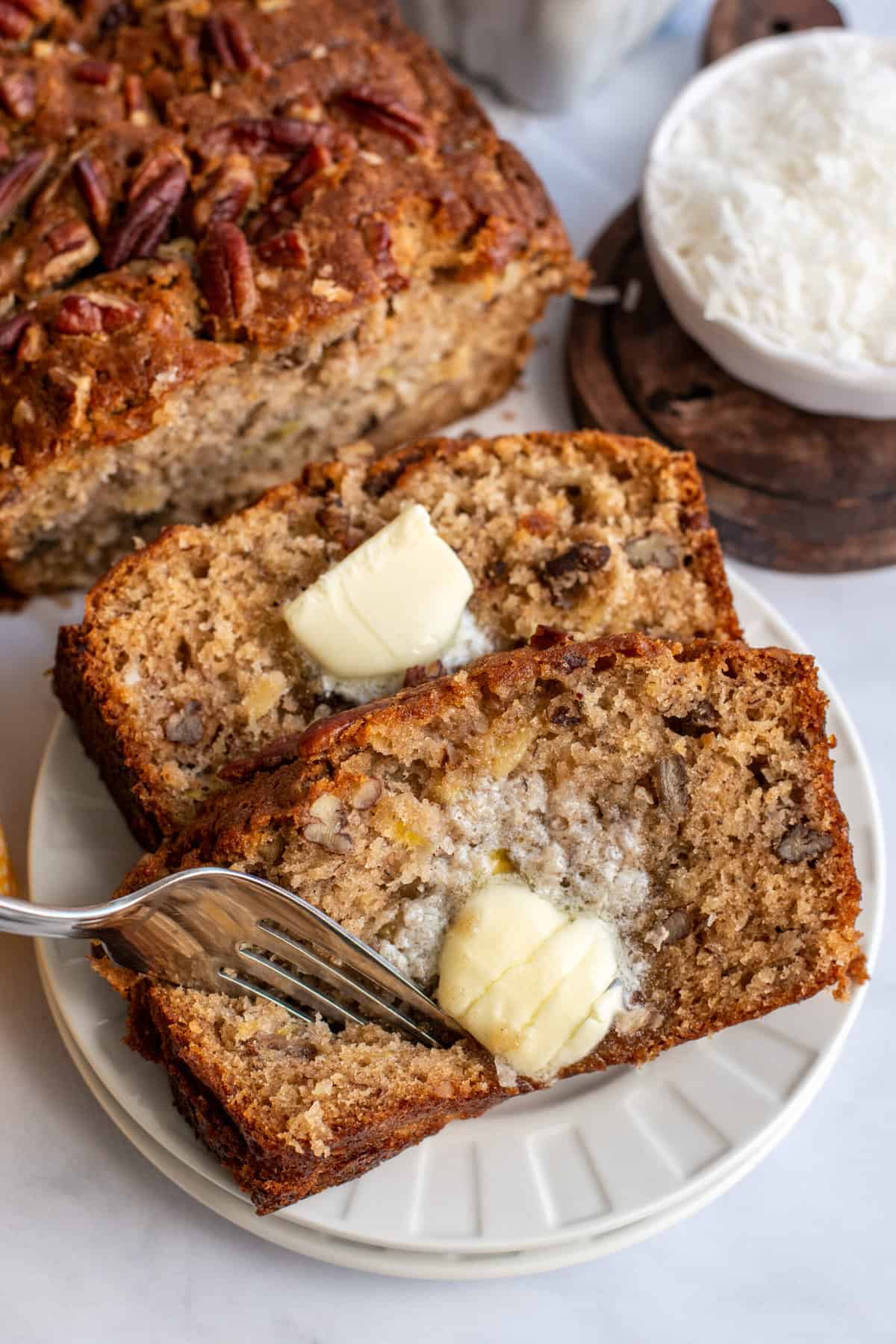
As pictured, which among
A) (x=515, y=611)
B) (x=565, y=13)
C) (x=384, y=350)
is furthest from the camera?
(x=565, y=13)

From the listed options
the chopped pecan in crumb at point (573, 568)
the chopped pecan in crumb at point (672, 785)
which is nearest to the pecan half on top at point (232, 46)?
the chopped pecan in crumb at point (573, 568)

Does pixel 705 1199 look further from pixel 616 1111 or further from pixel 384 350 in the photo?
pixel 384 350

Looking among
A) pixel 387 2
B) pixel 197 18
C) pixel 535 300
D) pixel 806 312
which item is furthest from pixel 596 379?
pixel 197 18

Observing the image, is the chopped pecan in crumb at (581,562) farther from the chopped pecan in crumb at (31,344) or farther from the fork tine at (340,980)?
the chopped pecan in crumb at (31,344)

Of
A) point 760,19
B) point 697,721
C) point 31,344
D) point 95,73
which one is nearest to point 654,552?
point 697,721

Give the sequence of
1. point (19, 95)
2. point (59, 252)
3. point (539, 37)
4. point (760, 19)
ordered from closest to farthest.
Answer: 1. point (59, 252)
2. point (19, 95)
3. point (539, 37)
4. point (760, 19)

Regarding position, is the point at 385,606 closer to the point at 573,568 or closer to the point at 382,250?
the point at 573,568

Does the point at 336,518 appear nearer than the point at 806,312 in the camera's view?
Yes
